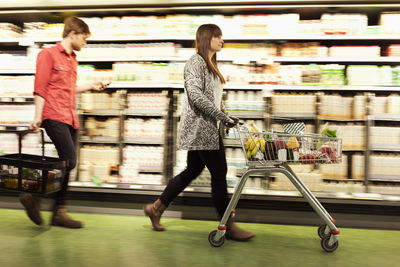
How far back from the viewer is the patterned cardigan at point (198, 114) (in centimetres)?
281

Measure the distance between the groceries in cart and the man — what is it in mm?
1517

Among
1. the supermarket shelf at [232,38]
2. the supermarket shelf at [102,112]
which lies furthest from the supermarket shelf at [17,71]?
the supermarket shelf at [102,112]

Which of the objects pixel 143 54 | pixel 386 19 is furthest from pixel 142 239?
pixel 386 19

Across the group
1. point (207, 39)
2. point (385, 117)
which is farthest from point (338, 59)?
point (207, 39)

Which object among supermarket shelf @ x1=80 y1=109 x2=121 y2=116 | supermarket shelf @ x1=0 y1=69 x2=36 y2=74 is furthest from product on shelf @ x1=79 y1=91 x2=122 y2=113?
supermarket shelf @ x1=0 y1=69 x2=36 y2=74

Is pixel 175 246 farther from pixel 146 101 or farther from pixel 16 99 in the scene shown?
pixel 16 99

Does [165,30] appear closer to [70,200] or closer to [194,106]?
[194,106]

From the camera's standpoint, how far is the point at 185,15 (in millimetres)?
4090

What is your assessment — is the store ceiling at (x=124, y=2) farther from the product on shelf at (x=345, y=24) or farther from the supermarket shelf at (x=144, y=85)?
the supermarket shelf at (x=144, y=85)

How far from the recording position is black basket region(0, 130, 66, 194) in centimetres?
277

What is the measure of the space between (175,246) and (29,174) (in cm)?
125

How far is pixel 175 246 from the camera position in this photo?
2.89 meters

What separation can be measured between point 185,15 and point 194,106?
162 cm

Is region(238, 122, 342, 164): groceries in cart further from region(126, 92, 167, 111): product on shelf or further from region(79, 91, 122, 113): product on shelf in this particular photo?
region(79, 91, 122, 113): product on shelf
